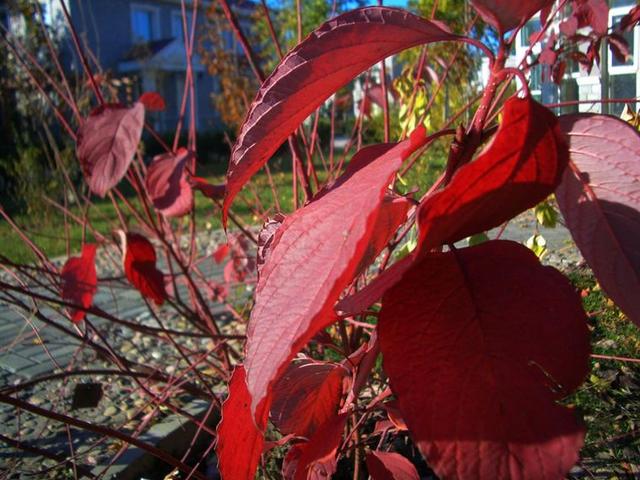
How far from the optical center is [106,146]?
1162mm

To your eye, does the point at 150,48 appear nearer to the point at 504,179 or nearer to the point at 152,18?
the point at 152,18

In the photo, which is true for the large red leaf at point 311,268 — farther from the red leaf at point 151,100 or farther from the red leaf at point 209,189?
the red leaf at point 151,100

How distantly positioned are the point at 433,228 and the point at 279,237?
0.46ft

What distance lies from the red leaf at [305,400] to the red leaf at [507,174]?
321 millimetres

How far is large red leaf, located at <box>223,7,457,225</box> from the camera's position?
1.58 feet

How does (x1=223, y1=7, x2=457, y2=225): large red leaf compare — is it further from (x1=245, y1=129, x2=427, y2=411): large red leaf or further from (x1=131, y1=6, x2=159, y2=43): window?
(x1=131, y1=6, x2=159, y2=43): window

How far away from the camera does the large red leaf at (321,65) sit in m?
0.48

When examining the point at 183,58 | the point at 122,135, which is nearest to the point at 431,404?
the point at 122,135

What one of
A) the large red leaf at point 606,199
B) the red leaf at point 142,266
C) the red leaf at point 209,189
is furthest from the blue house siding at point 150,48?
the large red leaf at point 606,199

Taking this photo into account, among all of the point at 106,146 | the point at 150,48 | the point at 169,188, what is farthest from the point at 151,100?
the point at 150,48

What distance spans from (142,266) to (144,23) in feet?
64.3

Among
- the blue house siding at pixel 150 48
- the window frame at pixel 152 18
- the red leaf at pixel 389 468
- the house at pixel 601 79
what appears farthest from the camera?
the window frame at pixel 152 18

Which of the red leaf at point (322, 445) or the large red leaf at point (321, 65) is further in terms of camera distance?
the red leaf at point (322, 445)

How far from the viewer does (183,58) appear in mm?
18562
